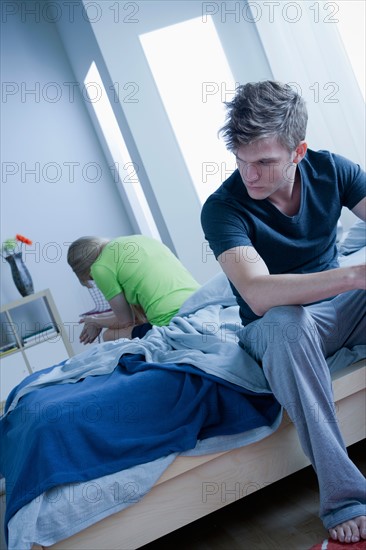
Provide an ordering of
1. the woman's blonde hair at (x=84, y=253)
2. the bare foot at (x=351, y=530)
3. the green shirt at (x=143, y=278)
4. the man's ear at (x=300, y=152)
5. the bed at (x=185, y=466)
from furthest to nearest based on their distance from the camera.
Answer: the woman's blonde hair at (x=84, y=253), the green shirt at (x=143, y=278), the man's ear at (x=300, y=152), the bed at (x=185, y=466), the bare foot at (x=351, y=530)

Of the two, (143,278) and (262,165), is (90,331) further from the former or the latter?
(262,165)

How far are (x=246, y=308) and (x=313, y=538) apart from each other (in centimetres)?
59

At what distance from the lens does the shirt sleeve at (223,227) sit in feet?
5.53

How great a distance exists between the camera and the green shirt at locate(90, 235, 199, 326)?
274 cm

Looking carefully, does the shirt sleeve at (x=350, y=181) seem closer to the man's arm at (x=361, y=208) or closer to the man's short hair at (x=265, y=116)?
the man's arm at (x=361, y=208)

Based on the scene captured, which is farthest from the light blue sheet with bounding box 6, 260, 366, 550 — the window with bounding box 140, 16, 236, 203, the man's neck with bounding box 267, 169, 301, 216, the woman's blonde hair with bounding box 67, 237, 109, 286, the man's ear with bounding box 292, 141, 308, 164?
the window with bounding box 140, 16, 236, 203

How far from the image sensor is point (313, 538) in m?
1.59

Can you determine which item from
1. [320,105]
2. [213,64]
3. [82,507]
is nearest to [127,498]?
[82,507]

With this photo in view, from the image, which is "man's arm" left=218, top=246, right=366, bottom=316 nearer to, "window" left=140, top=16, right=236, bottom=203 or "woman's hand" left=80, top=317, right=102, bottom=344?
A: "woman's hand" left=80, top=317, right=102, bottom=344

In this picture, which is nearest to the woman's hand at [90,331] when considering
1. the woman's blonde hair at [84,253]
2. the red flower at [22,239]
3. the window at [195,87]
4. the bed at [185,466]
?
the woman's blonde hair at [84,253]

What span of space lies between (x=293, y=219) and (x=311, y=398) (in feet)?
1.61

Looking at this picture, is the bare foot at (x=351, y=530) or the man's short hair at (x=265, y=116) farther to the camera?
the man's short hair at (x=265, y=116)

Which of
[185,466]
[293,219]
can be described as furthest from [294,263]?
[185,466]

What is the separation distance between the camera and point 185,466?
1.66 m
